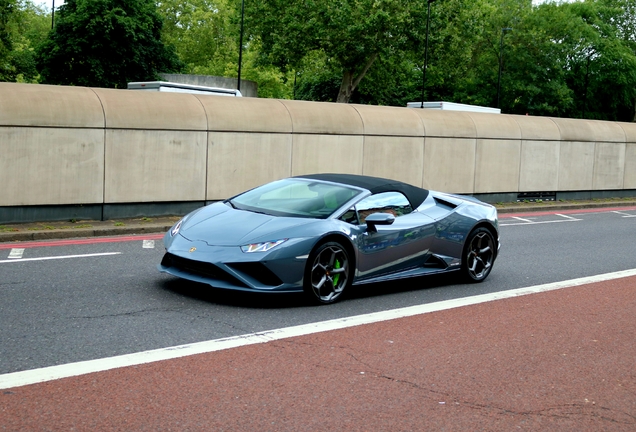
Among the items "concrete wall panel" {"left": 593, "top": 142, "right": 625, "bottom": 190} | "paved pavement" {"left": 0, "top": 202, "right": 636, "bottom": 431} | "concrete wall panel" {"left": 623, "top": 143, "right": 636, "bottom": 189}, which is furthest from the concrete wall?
"paved pavement" {"left": 0, "top": 202, "right": 636, "bottom": 431}

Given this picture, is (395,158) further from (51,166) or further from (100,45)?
(100,45)

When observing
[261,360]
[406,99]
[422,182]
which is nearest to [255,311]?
[261,360]

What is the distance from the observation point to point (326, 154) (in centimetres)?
1862

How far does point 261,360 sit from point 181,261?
2195 millimetres

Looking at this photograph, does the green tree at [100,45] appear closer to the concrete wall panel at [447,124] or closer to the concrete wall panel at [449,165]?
the concrete wall panel at [447,124]

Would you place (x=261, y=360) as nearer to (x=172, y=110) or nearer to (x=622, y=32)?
(x=172, y=110)

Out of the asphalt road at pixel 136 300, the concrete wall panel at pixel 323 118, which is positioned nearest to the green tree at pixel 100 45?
the concrete wall panel at pixel 323 118

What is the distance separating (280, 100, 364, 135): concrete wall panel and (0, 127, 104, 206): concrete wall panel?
469 centimetres

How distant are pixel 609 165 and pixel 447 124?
8245 millimetres

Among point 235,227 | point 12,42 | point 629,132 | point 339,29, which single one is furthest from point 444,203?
point 12,42

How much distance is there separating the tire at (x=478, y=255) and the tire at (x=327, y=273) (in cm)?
209

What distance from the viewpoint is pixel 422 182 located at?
21.3 meters

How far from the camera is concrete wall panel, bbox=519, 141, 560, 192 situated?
79.2ft

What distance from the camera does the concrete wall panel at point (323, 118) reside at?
1802 cm
